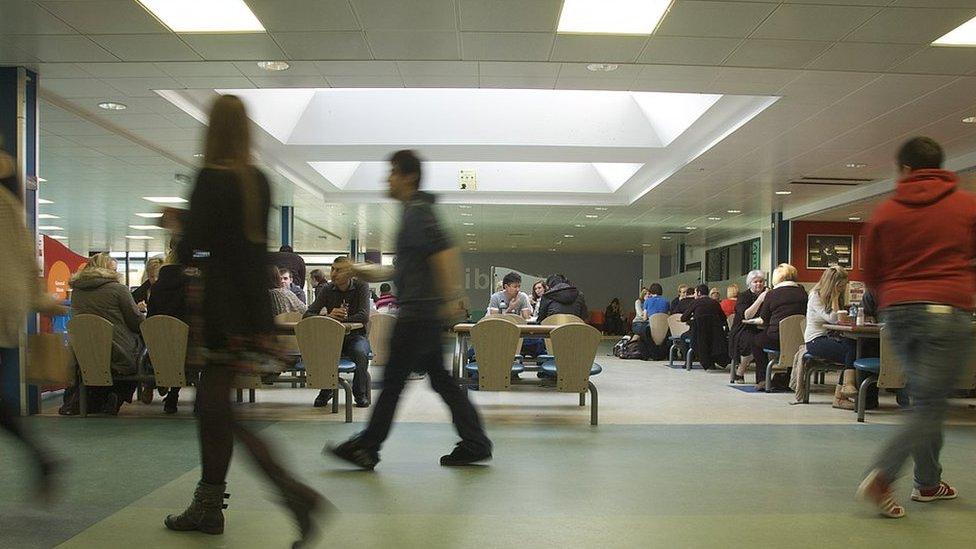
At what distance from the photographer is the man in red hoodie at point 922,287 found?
3.14 meters

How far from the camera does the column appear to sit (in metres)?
6.23

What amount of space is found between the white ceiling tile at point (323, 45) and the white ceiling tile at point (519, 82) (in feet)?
3.96

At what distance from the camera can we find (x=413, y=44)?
5.92 metres

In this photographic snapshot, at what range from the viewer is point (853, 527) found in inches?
129

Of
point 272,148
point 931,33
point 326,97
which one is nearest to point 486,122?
point 326,97

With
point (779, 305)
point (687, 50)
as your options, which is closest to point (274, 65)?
point (687, 50)

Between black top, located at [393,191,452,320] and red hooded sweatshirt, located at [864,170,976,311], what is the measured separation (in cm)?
199

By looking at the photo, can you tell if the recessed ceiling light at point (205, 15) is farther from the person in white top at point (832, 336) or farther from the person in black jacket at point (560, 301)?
the person in white top at point (832, 336)

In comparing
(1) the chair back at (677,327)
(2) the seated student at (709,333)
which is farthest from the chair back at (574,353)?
(1) the chair back at (677,327)

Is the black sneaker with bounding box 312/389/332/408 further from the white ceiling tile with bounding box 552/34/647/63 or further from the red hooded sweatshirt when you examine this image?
the red hooded sweatshirt

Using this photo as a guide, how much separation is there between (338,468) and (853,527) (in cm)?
253

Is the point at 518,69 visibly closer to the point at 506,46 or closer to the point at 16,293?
the point at 506,46

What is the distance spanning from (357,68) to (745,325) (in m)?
5.29

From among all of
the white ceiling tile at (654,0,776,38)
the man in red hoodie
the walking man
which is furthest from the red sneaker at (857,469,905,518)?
the white ceiling tile at (654,0,776,38)
